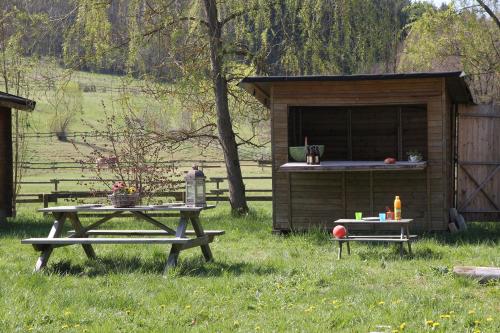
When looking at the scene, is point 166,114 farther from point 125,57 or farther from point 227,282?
point 227,282

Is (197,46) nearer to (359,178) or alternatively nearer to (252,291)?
(359,178)

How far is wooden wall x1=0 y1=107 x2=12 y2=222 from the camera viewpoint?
17359 mm

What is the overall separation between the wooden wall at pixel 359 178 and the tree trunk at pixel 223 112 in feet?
13.2

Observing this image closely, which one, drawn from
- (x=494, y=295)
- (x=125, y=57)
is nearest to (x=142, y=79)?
(x=125, y=57)

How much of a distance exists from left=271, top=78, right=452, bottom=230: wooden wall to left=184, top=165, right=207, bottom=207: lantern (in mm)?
4404

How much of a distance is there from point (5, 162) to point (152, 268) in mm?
8563

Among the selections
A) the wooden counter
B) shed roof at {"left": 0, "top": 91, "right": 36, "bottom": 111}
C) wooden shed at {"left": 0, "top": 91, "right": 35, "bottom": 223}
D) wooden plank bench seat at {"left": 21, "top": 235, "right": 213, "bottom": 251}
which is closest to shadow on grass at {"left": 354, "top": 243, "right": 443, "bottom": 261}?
the wooden counter

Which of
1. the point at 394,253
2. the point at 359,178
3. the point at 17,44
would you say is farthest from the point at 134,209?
the point at 17,44

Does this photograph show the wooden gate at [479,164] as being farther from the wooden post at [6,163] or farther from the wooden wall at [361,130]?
the wooden post at [6,163]

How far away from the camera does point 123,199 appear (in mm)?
10305

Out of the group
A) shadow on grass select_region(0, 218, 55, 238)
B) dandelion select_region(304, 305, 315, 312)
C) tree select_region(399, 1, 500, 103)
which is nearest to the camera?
dandelion select_region(304, 305, 315, 312)

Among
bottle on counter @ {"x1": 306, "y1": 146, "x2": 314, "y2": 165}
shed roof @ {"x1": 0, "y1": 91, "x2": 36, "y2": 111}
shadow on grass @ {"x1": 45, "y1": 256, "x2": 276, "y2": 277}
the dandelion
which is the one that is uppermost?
shed roof @ {"x1": 0, "y1": 91, "x2": 36, "y2": 111}

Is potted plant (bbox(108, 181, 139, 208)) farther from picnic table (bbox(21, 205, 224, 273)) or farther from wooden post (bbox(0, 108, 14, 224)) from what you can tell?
wooden post (bbox(0, 108, 14, 224))

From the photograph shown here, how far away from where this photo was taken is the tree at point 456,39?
2189 cm
